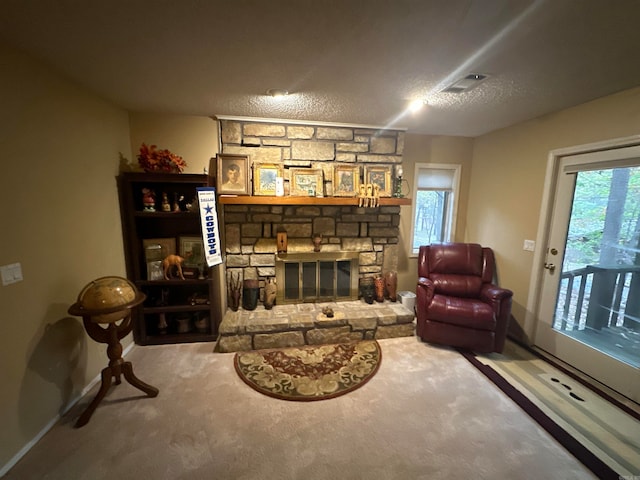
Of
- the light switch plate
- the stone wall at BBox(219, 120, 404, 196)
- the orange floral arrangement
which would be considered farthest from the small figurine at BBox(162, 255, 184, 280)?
the stone wall at BBox(219, 120, 404, 196)

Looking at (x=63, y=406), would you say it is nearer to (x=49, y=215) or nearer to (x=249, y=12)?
(x=49, y=215)

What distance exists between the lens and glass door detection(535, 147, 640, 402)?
82.3 inches

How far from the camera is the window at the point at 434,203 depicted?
362 cm

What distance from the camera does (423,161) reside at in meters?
3.55

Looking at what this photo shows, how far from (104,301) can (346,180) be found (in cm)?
257

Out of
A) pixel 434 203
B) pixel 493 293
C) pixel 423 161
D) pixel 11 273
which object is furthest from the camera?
pixel 434 203

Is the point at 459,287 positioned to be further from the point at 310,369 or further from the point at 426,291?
the point at 310,369

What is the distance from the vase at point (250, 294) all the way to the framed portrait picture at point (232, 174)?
1.07 meters

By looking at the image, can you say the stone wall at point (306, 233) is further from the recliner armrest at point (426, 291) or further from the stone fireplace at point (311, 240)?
the recliner armrest at point (426, 291)

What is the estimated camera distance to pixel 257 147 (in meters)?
3.00

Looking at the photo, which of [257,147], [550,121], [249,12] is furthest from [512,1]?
[257,147]

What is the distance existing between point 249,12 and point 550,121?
Answer: 9.87 ft

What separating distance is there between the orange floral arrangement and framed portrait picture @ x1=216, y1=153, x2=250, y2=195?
1.35 ft

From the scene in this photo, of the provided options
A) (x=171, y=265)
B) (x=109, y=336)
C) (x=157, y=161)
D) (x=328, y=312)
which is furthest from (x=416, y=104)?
(x=109, y=336)
